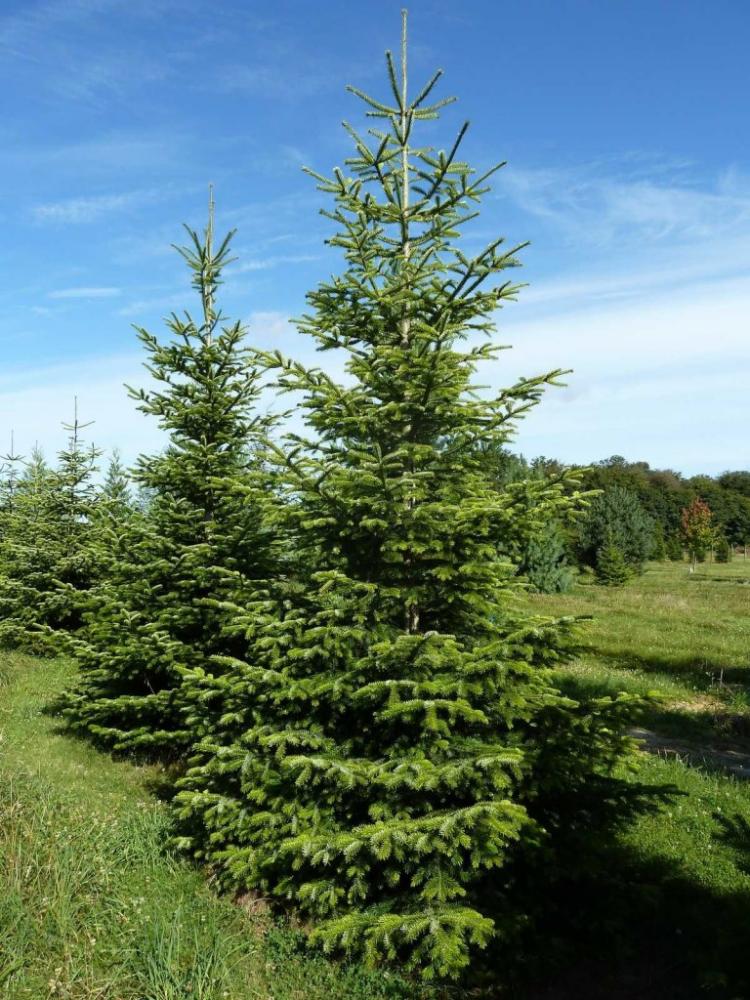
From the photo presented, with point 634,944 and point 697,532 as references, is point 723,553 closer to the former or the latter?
point 697,532

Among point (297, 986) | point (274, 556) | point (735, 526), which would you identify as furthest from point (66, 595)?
point (735, 526)

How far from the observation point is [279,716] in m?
5.62

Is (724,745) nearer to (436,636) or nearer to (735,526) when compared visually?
(436,636)

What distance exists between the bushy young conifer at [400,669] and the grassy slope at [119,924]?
0.31 metres

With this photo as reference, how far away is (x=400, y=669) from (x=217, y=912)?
2.46 m

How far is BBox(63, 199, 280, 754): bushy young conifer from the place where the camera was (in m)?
8.39

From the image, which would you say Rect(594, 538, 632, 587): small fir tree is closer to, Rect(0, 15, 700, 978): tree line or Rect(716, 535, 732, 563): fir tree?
Rect(716, 535, 732, 563): fir tree

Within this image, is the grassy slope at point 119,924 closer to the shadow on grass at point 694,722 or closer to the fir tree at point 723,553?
the shadow on grass at point 694,722

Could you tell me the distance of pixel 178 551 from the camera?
8711 mm

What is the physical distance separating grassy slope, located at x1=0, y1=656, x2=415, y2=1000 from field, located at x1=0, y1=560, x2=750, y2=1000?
12 millimetres

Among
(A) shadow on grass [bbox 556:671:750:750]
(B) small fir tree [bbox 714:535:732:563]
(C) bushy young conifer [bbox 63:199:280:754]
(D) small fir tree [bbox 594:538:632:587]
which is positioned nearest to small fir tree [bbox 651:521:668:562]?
(B) small fir tree [bbox 714:535:732:563]

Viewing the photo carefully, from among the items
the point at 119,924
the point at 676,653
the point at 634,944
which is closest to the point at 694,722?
the point at 676,653

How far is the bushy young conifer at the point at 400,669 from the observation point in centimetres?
464

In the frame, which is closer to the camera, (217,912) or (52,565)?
(217,912)
